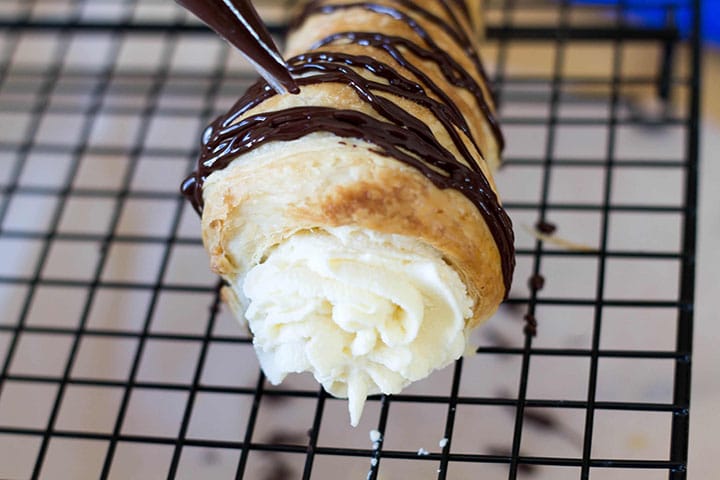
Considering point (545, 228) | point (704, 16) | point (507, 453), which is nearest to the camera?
point (507, 453)

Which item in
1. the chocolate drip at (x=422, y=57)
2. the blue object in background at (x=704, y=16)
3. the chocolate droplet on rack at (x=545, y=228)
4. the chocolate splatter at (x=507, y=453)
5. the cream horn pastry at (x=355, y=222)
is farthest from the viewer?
the blue object in background at (x=704, y=16)

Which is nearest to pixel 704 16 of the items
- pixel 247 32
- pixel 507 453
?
pixel 507 453

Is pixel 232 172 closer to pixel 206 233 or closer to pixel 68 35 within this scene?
Answer: pixel 206 233

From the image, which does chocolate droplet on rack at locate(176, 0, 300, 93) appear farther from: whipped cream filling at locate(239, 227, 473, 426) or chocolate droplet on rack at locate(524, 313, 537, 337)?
chocolate droplet on rack at locate(524, 313, 537, 337)

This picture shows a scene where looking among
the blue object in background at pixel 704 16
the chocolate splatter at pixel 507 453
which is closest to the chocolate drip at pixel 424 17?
the chocolate splatter at pixel 507 453

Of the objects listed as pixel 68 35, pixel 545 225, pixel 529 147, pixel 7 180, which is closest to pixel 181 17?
pixel 68 35

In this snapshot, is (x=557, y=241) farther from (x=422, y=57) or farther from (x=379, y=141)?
(x=379, y=141)

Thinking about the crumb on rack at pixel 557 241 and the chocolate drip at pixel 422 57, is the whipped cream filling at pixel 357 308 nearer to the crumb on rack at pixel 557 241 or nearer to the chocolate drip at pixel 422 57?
the chocolate drip at pixel 422 57
